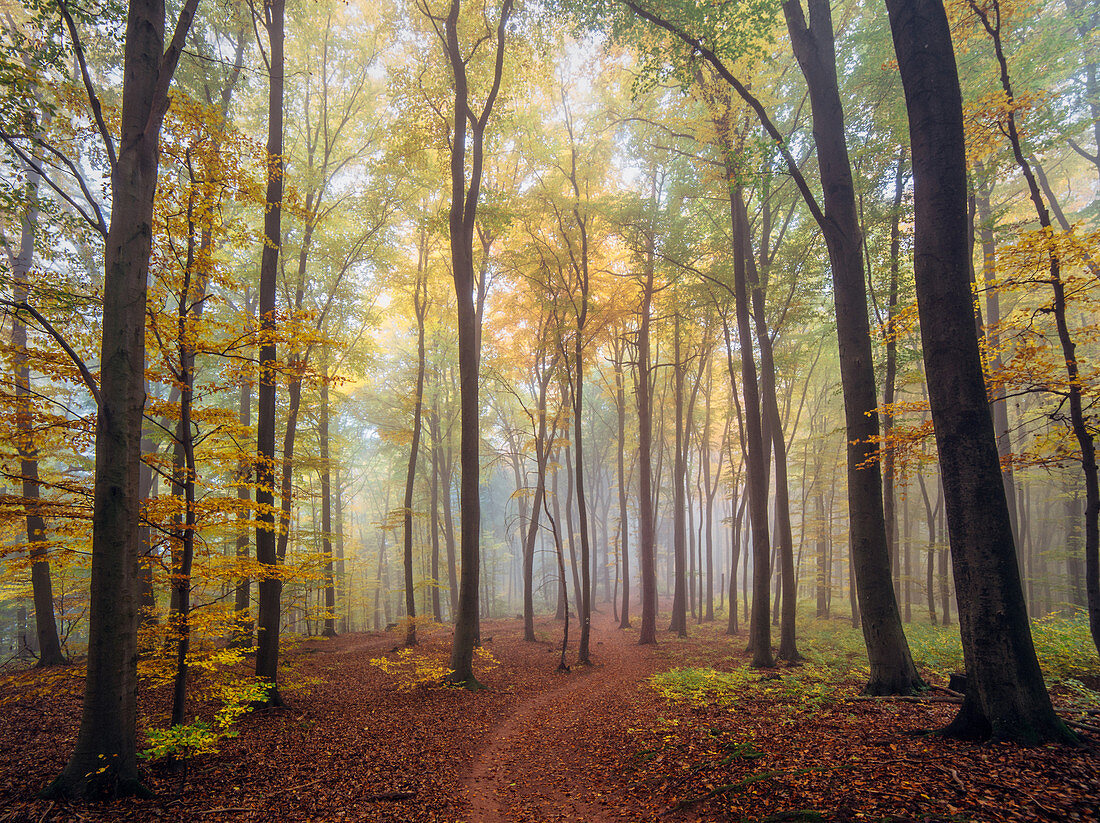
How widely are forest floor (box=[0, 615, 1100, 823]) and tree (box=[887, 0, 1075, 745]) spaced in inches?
13.6

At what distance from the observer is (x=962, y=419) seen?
391 cm

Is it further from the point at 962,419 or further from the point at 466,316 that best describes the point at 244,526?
the point at 962,419

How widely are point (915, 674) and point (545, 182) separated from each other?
A: 14.2 metres

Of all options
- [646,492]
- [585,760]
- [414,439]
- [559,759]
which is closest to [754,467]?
[646,492]

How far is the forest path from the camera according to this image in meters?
4.71

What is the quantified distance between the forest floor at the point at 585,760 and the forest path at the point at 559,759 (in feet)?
0.09

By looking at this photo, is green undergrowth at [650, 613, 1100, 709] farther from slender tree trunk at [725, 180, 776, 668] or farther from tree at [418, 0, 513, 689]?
tree at [418, 0, 513, 689]

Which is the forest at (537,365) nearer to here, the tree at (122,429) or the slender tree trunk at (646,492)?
the tree at (122,429)

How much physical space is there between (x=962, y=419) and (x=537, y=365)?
1325 cm

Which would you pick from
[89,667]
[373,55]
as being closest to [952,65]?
[89,667]

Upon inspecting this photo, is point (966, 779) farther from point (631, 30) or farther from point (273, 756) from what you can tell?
point (631, 30)

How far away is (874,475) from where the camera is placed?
6168 mm

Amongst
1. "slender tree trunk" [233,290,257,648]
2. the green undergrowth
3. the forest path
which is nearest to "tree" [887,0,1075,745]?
the green undergrowth

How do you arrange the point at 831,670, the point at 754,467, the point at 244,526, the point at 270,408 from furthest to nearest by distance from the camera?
the point at 754,467 → the point at 831,670 → the point at 270,408 → the point at 244,526
